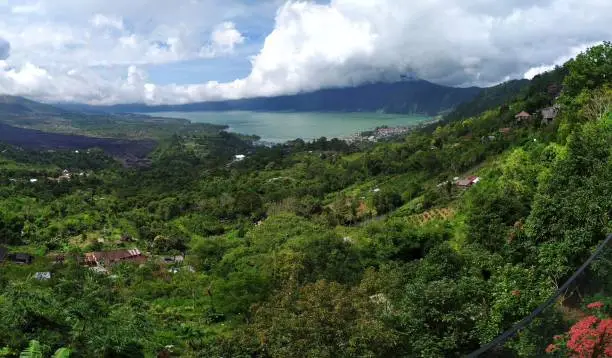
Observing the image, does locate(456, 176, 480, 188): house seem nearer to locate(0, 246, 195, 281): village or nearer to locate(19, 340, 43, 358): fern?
locate(0, 246, 195, 281): village

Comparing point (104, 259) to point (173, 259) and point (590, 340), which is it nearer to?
point (173, 259)

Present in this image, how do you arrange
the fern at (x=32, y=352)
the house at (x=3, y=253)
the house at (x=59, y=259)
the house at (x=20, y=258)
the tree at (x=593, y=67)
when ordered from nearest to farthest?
the fern at (x=32, y=352), the tree at (x=593, y=67), the house at (x=59, y=259), the house at (x=3, y=253), the house at (x=20, y=258)

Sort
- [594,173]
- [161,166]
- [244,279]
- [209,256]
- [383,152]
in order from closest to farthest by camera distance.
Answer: [594,173]
[244,279]
[209,256]
[383,152]
[161,166]

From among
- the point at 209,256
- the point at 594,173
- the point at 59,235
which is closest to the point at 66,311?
the point at 594,173

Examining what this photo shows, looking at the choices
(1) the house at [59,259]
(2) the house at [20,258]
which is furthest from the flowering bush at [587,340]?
(2) the house at [20,258]

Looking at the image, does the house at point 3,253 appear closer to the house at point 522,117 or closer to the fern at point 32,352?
the fern at point 32,352

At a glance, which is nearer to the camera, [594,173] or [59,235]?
[594,173]

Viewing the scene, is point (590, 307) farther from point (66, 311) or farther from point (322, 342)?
point (66, 311)

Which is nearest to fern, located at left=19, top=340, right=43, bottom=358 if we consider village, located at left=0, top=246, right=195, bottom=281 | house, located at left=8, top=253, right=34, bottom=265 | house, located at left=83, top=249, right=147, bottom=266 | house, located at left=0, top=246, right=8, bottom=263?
village, located at left=0, top=246, right=195, bottom=281
